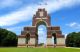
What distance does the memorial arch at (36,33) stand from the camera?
70.6 m

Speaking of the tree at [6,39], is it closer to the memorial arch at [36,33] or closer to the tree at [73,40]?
the memorial arch at [36,33]

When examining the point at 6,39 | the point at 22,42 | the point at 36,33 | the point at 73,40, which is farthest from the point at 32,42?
the point at 73,40

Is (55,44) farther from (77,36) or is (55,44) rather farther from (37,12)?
(77,36)

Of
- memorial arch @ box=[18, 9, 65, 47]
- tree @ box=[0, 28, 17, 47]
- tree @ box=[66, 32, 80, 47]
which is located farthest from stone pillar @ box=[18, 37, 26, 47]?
tree @ box=[66, 32, 80, 47]

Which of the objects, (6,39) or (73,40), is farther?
(73,40)

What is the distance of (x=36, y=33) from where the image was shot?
73.5 meters

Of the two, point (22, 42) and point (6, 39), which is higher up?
point (6, 39)

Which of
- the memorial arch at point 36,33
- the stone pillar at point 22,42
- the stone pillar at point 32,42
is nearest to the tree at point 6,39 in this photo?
the memorial arch at point 36,33

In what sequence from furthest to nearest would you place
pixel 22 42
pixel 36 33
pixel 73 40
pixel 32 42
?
pixel 73 40, pixel 36 33, pixel 22 42, pixel 32 42

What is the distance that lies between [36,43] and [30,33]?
13.7ft

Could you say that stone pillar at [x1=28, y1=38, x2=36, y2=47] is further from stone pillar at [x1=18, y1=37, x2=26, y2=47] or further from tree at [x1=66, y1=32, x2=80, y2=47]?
tree at [x1=66, y1=32, x2=80, y2=47]

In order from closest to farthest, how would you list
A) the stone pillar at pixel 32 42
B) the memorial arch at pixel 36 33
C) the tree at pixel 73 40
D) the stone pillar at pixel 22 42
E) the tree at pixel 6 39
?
the stone pillar at pixel 32 42 → the memorial arch at pixel 36 33 → the stone pillar at pixel 22 42 → the tree at pixel 6 39 → the tree at pixel 73 40

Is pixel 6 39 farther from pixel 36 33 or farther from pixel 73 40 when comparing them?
pixel 73 40

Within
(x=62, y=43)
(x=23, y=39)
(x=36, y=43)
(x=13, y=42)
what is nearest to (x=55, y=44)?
(x=62, y=43)
